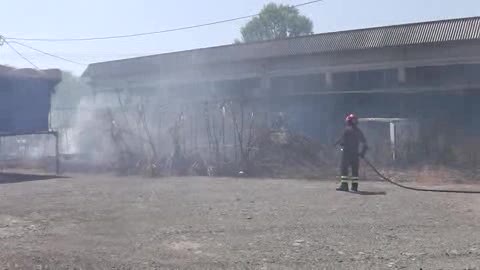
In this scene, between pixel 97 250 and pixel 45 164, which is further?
pixel 45 164

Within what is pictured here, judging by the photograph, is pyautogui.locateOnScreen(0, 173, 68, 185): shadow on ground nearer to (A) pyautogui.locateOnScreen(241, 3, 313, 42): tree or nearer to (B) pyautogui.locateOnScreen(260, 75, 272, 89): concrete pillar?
(B) pyautogui.locateOnScreen(260, 75, 272, 89): concrete pillar

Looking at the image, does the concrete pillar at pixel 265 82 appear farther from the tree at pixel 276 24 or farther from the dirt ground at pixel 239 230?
the tree at pixel 276 24

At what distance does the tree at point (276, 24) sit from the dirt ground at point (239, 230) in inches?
2593

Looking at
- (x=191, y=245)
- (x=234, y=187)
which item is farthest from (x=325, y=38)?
(x=191, y=245)

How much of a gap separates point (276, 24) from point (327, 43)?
42.8 metres

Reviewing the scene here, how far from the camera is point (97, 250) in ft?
25.1

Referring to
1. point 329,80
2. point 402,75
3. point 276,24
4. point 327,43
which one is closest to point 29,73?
point 329,80

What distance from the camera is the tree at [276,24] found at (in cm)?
7794

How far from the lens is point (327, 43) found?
1454 inches

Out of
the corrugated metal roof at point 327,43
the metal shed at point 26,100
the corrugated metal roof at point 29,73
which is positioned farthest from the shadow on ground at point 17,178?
the corrugated metal roof at point 327,43

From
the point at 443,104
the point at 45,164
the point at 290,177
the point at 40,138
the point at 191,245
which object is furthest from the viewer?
the point at 443,104

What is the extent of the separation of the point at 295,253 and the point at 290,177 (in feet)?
36.3

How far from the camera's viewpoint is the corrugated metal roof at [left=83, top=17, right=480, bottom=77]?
107 feet

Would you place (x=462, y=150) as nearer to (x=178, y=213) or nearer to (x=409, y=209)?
(x=409, y=209)
